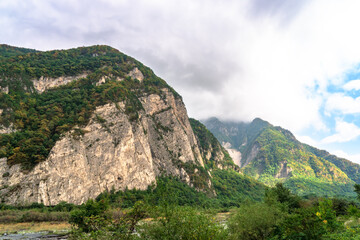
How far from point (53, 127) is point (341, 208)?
8668 cm

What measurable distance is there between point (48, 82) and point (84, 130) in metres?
39.4

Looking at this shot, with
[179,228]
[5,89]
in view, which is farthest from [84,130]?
[179,228]

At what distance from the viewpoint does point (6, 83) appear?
2766 inches

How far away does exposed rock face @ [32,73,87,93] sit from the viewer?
3344 inches

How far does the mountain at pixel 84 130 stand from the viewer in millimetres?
54719

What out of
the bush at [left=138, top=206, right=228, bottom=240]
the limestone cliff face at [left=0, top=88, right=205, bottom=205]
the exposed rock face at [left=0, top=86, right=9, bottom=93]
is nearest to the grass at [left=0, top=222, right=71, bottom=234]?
the limestone cliff face at [left=0, top=88, right=205, bottom=205]

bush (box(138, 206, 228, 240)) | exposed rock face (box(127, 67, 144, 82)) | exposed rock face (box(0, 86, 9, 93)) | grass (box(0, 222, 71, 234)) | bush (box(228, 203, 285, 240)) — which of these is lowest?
grass (box(0, 222, 71, 234))

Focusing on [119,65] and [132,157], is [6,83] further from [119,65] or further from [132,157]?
[119,65]

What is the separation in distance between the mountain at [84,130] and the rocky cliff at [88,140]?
26 cm

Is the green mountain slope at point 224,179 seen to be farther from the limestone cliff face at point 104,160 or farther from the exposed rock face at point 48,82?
the exposed rock face at point 48,82

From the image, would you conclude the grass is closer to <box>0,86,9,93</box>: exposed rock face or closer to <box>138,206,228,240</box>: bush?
<box>138,206,228,240</box>: bush

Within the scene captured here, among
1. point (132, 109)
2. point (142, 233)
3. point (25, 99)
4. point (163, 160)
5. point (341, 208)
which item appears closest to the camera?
point (142, 233)

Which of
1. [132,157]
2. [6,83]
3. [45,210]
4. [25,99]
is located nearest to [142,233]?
[45,210]

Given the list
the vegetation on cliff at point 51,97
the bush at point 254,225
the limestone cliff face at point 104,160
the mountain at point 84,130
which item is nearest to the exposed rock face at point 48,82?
the mountain at point 84,130
